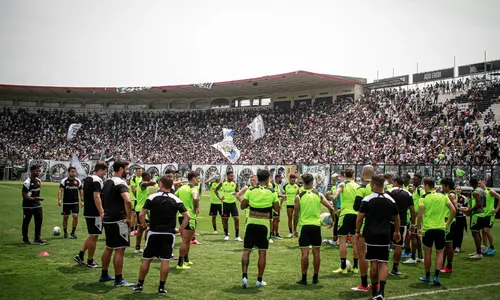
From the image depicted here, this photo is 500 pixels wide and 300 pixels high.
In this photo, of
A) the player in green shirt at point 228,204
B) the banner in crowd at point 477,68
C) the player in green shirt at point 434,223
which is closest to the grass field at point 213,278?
the player in green shirt at point 434,223

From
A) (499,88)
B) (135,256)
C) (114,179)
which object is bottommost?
(135,256)

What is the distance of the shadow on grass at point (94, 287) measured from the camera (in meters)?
7.56

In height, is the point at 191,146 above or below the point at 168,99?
below

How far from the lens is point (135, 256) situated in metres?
11.2

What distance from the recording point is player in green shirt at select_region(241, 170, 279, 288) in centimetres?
830

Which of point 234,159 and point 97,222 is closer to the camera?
point 97,222

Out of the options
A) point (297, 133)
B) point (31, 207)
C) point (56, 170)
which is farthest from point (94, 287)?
point (56, 170)

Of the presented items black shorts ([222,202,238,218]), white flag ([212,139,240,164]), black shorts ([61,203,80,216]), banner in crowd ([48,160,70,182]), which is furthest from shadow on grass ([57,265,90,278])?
banner in crowd ([48,160,70,182])

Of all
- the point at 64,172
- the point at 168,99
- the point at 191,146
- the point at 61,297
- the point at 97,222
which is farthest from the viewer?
the point at 168,99

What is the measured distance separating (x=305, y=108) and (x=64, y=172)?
2928 cm

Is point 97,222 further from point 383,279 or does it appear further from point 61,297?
point 383,279

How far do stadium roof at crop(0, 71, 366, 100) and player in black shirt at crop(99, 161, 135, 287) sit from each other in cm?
3826

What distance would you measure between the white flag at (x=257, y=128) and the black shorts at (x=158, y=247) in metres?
42.0

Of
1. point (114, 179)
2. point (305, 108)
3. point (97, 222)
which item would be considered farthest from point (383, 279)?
point (305, 108)
